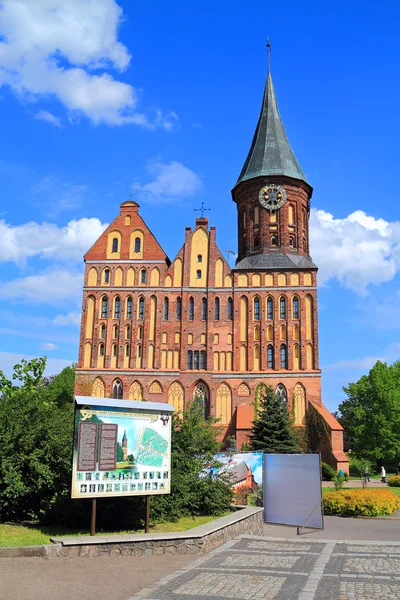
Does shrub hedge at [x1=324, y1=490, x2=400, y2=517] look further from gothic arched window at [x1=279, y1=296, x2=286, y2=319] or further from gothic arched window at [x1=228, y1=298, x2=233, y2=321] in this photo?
gothic arched window at [x1=228, y1=298, x2=233, y2=321]

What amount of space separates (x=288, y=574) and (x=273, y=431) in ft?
91.5

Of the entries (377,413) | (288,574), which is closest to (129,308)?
(377,413)

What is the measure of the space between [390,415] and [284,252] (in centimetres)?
1709

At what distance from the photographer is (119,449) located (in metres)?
13.2

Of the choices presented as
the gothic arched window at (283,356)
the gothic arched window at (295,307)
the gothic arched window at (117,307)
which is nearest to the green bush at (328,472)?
the gothic arched window at (283,356)

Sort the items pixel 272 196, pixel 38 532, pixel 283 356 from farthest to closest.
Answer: pixel 272 196
pixel 283 356
pixel 38 532

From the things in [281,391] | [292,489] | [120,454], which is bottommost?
[292,489]

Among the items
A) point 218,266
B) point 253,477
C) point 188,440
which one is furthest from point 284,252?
point 188,440

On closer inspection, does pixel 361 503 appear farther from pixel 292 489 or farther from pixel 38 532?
pixel 38 532

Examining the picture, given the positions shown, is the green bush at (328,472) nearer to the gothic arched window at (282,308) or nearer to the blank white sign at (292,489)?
the gothic arched window at (282,308)

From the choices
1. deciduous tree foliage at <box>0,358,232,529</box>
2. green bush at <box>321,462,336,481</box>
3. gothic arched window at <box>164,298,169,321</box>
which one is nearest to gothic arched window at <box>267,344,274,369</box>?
gothic arched window at <box>164,298,169,321</box>

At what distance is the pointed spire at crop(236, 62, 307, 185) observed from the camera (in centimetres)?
5178

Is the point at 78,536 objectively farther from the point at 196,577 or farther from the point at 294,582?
the point at 294,582

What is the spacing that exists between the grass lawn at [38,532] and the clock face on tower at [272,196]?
127ft
